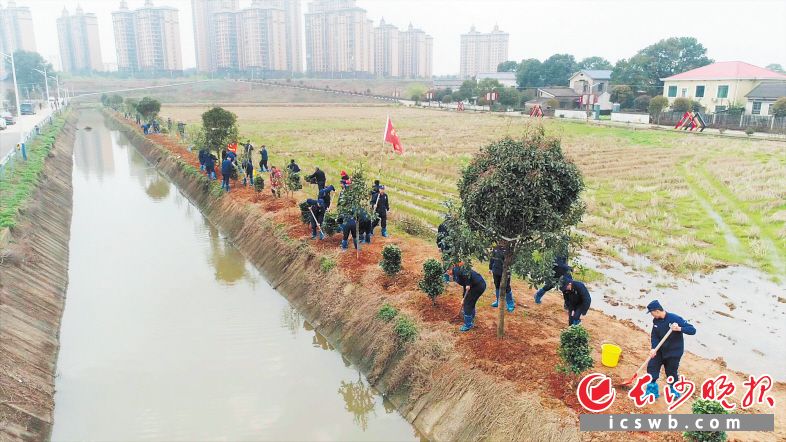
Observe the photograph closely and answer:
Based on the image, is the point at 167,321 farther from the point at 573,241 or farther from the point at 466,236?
the point at 573,241

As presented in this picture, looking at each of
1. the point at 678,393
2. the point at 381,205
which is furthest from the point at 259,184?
the point at 678,393

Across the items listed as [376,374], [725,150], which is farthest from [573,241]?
[725,150]

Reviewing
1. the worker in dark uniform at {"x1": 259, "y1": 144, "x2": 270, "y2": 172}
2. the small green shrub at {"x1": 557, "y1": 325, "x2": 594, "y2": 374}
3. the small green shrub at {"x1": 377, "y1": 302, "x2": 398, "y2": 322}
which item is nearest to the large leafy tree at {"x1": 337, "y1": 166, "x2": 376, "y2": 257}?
the small green shrub at {"x1": 377, "y1": 302, "x2": 398, "y2": 322}

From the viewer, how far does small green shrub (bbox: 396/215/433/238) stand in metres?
17.1

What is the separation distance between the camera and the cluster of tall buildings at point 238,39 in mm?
136250

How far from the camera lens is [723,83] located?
58.9 m

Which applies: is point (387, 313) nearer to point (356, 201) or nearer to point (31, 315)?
point (356, 201)

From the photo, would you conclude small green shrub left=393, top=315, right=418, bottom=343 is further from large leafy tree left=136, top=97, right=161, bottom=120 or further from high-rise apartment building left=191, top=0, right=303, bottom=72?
high-rise apartment building left=191, top=0, right=303, bottom=72

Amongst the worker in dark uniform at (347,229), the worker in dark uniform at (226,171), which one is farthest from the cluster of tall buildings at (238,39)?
the worker in dark uniform at (347,229)

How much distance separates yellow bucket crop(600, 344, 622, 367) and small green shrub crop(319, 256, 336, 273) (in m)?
7.24

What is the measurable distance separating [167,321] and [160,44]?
148 metres

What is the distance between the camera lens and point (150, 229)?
21.5 meters

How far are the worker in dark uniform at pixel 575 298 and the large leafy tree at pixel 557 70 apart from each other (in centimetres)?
9426

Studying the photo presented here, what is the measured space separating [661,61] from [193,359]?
88.0 m
